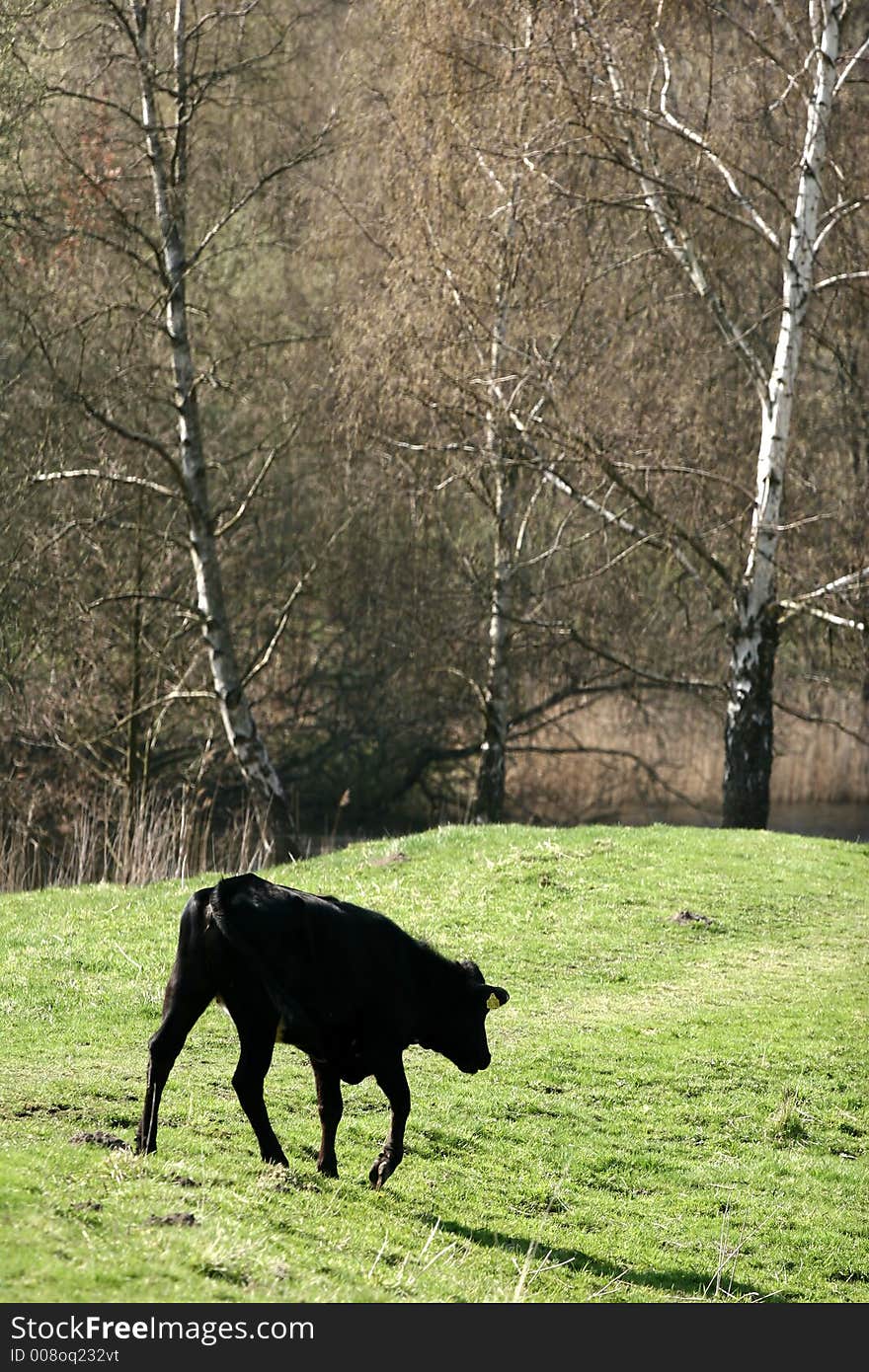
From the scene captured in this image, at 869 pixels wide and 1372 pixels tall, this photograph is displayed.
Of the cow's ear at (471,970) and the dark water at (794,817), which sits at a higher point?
the dark water at (794,817)

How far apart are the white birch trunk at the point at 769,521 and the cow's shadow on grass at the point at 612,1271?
1311 centimetres

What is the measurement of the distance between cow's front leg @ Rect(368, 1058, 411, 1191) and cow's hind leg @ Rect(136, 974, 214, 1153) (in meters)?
0.96

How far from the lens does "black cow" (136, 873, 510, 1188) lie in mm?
7156

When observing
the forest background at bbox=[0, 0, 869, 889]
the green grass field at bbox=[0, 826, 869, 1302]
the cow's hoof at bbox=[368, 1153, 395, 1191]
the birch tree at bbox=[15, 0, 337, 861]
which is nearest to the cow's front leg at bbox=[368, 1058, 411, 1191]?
the cow's hoof at bbox=[368, 1153, 395, 1191]

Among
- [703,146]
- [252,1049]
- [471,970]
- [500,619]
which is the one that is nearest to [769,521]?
[703,146]

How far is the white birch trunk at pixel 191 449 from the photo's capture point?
20297 mm

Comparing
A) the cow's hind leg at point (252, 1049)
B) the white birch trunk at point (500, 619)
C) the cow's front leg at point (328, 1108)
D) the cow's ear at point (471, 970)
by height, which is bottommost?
the cow's front leg at point (328, 1108)

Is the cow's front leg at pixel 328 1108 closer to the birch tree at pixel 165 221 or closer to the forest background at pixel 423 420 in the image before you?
the forest background at pixel 423 420

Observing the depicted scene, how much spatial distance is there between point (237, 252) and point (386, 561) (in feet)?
20.3

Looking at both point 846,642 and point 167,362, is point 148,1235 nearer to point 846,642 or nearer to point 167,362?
point 846,642

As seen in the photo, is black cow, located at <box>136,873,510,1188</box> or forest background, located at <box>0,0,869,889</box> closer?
black cow, located at <box>136,873,510,1188</box>

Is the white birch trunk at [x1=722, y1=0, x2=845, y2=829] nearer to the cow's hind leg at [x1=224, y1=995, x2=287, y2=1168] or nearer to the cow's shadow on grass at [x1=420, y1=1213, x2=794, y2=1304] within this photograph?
the cow's shadow on grass at [x1=420, y1=1213, x2=794, y2=1304]

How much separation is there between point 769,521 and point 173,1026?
46.1 ft

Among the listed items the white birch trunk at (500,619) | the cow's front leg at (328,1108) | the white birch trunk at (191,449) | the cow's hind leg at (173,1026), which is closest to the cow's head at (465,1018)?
the cow's front leg at (328,1108)
